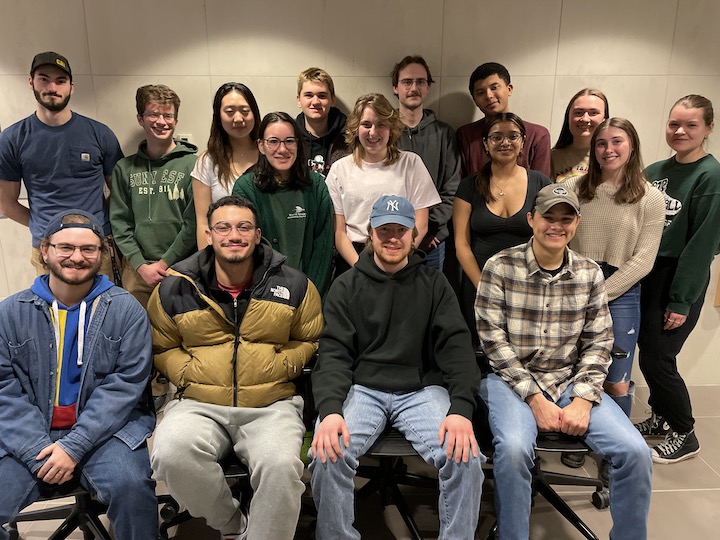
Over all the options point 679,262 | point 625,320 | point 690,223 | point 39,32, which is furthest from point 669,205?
point 39,32

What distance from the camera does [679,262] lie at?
2.58m

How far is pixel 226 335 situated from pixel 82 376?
53 centimetres

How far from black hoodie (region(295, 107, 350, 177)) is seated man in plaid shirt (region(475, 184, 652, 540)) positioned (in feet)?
3.63

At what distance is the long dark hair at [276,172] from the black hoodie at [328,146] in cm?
38

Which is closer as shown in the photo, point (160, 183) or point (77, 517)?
point (77, 517)

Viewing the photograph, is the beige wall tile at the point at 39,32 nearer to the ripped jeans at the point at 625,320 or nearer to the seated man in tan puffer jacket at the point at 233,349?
the seated man in tan puffer jacket at the point at 233,349

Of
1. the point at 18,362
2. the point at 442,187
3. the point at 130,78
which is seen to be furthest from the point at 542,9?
the point at 18,362

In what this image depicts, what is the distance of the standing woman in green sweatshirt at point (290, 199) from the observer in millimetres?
2445

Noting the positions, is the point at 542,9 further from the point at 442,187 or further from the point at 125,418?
the point at 125,418

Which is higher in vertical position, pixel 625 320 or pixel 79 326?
pixel 79 326

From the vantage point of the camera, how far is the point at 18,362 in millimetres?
1980

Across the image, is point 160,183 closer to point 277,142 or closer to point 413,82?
point 277,142

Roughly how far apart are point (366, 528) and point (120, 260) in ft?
6.37

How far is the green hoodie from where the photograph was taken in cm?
281
